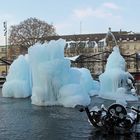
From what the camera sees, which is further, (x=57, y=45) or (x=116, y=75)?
(x=116, y=75)

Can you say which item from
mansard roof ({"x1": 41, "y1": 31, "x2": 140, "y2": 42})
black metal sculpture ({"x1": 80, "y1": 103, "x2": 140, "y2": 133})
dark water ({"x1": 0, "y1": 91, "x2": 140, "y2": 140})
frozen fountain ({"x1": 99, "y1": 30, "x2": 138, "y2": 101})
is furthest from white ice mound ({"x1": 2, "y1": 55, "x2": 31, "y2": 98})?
mansard roof ({"x1": 41, "y1": 31, "x2": 140, "y2": 42})

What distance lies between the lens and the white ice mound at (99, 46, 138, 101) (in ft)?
110

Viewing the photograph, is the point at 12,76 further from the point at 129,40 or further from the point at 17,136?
the point at 129,40

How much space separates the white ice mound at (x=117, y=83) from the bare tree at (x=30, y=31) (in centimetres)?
4860

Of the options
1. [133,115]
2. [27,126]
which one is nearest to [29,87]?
[27,126]

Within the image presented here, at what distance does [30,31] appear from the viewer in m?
84.0

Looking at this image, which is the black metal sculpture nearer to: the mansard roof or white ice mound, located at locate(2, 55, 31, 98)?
white ice mound, located at locate(2, 55, 31, 98)

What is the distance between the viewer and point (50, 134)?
655 inches

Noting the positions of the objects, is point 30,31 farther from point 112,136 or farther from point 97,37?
point 112,136

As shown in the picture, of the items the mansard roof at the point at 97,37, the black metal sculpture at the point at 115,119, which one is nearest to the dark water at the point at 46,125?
the black metal sculpture at the point at 115,119

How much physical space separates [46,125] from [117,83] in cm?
1625

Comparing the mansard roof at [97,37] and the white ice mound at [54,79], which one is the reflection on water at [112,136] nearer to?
the white ice mound at [54,79]

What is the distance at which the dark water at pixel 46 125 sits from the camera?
16047 mm

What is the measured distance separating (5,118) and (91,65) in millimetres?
66490
